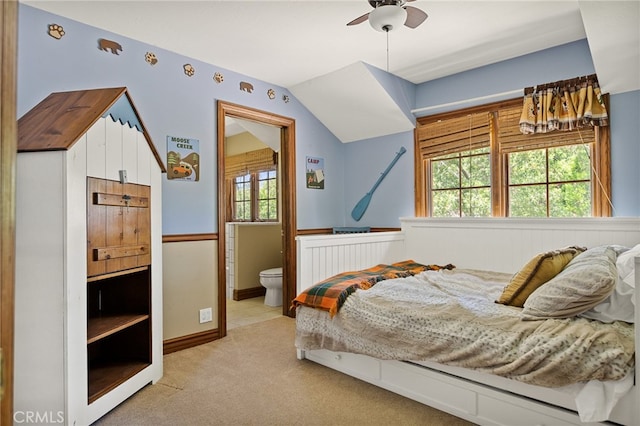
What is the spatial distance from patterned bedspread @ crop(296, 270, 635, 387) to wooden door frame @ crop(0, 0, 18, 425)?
5.70 ft

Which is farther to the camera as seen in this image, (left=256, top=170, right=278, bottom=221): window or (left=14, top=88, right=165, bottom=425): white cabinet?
(left=256, top=170, right=278, bottom=221): window

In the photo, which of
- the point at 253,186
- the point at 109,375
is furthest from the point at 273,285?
the point at 109,375

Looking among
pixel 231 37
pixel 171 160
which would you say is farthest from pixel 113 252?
pixel 231 37

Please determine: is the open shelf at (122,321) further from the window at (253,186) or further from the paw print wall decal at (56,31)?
the window at (253,186)

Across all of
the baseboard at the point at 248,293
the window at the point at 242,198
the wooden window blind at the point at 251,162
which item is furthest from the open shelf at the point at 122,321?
the window at the point at 242,198

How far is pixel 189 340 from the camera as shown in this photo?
10.0 feet

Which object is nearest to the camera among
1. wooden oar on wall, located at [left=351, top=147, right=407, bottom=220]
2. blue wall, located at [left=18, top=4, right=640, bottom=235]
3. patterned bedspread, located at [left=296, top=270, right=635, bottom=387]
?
patterned bedspread, located at [left=296, top=270, right=635, bottom=387]

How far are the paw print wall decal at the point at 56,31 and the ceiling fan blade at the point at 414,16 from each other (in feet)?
7.30

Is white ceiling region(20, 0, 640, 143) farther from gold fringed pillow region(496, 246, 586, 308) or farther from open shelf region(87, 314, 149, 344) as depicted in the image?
open shelf region(87, 314, 149, 344)

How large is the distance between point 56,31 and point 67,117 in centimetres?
107

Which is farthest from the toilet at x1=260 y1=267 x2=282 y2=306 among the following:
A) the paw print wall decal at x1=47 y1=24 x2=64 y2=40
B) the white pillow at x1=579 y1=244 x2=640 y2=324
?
the white pillow at x1=579 y1=244 x2=640 y2=324

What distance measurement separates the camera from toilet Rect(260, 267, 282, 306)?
14.1ft

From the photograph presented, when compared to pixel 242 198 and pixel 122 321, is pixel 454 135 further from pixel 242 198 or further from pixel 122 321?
pixel 242 198

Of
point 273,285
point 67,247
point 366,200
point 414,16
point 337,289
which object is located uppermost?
point 414,16
